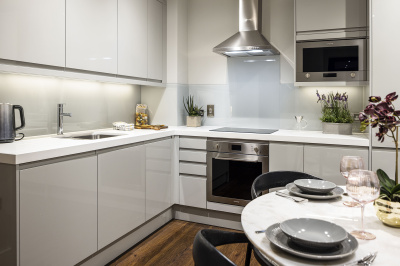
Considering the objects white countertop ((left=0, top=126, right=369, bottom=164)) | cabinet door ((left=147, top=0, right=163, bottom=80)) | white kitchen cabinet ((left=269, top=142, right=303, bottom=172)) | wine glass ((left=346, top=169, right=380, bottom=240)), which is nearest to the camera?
wine glass ((left=346, top=169, right=380, bottom=240))

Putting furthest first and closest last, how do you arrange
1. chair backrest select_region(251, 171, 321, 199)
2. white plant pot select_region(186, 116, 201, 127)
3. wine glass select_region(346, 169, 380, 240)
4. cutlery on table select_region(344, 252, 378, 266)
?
white plant pot select_region(186, 116, 201, 127), chair backrest select_region(251, 171, 321, 199), wine glass select_region(346, 169, 380, 240), cutlery on table select_region(344, 252, 378, 266)

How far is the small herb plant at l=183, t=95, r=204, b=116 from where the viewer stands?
3854 mm

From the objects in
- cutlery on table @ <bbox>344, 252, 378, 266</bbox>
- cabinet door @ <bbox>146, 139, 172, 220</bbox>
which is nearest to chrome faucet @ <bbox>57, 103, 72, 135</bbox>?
cabinet door @ <bbox>146, 139, 172, 220</bbox>

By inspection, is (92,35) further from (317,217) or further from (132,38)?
(317,217)

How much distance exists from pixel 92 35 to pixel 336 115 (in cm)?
234

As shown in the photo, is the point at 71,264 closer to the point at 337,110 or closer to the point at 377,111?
the point at 377,111

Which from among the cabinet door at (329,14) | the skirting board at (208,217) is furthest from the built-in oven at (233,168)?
the cabinet door at (329,14)

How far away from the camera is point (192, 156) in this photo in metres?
3.38

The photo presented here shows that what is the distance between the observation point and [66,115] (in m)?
2.72

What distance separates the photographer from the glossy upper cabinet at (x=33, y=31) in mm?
1998

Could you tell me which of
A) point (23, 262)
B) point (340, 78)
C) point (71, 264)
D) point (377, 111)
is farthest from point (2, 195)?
point (340, 78)

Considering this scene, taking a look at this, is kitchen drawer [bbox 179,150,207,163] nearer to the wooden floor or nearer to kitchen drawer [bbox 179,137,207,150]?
kitchen drawer [bbox 179,137,207,150]

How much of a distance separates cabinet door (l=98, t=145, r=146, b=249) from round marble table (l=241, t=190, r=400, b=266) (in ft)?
4.42

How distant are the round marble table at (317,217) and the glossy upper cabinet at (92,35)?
184 cm
